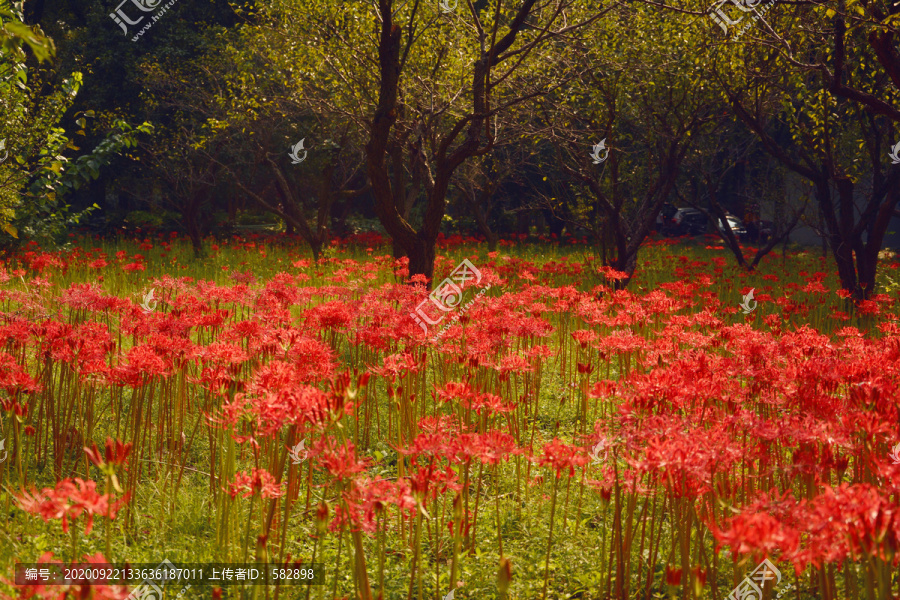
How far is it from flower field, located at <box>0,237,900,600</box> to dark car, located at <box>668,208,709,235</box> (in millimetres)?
28522

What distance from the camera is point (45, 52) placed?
253 cm

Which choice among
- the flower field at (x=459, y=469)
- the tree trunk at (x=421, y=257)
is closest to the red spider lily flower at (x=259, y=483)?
the flower field at (x=459, y=469)

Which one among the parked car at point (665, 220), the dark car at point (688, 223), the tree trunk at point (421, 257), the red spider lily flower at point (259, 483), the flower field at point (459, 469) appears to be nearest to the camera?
the flower field at point (459, 469)

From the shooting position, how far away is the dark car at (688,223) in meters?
33.2

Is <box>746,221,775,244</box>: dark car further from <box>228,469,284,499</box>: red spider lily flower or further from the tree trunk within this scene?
<box>228,469,284,499</box>: red spider lily flower

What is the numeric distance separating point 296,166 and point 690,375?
23081 millimetres

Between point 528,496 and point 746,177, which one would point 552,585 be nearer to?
point 528,496

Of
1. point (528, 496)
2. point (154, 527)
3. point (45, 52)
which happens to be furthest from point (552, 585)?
point (45, 52)

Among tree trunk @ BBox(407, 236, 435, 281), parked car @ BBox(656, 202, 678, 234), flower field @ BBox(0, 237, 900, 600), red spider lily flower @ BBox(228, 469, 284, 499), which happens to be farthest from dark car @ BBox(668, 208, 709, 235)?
red spider lily flower @ BBox(228, 469, 284, 499)

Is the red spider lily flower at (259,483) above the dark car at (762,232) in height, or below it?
below

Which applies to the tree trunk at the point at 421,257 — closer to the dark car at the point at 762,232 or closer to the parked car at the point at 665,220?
the dark car at the point at 762,232

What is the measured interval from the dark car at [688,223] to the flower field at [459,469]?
93.6 ft

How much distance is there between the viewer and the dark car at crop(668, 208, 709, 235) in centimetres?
3325

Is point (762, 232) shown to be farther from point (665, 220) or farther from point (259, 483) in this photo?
point (259, 483)
